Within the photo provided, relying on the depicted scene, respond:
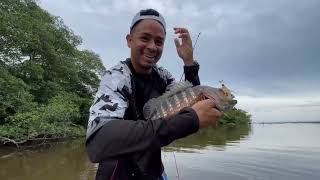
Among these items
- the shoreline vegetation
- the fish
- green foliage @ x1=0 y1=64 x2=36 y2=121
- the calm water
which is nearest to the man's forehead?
the fish

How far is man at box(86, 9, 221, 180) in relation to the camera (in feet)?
6.75

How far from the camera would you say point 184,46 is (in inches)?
122

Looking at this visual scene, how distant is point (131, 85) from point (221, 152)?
24644 mm

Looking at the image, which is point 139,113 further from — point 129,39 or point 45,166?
point 45,166

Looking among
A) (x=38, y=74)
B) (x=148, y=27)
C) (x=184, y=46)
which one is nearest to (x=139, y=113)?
(x=148, y=27)

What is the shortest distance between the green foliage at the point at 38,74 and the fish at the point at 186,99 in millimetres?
19909

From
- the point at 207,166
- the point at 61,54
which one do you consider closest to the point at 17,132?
the point at 207,166

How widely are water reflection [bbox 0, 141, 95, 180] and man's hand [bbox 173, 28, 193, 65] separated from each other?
13000 millimetres

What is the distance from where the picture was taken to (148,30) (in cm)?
263

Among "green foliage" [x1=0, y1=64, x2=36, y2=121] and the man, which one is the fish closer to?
the man

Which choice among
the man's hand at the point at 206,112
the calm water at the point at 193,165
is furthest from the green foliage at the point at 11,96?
the man's hand at the point at 206,112

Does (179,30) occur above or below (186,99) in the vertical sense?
above

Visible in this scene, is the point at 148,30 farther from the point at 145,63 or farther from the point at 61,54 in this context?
the point at 61,54

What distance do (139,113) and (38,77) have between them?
92.9 feet
